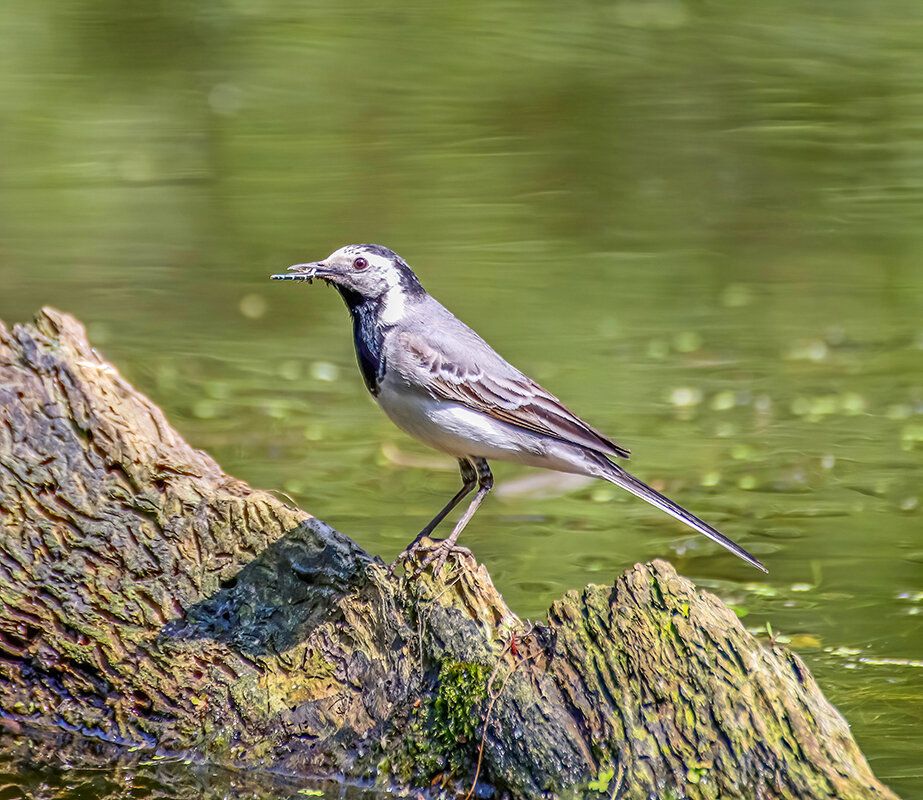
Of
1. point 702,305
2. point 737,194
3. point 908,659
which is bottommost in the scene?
point 908,659

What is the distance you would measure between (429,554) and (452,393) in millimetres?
868

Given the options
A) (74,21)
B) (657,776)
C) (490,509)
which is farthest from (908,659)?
(74,21)

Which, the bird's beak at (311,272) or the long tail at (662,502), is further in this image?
the bird's beak at (311,272)

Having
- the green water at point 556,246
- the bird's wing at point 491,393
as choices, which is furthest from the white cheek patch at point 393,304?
the green water at point 556,246

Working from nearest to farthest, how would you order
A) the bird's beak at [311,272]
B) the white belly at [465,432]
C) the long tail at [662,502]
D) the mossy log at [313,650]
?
the mossy log at [313,650] → the long tail at [662,502] → the white belly at [465,432] → the bird's beak at [311,272]

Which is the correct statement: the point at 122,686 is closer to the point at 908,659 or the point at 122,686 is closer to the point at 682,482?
the point at 908,659

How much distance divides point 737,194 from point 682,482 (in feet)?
19.1

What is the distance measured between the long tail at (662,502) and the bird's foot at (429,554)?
2.94 ft

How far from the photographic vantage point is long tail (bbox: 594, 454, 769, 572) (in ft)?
19.6

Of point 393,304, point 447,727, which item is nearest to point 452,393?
point 393,304

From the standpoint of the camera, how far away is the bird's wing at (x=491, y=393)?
6273 millimetres

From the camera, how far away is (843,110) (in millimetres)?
15188

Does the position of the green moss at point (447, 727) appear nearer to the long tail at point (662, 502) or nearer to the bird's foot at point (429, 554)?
the bird's foot at point (429, 554)

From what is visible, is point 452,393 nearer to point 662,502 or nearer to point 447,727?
point 662,502
